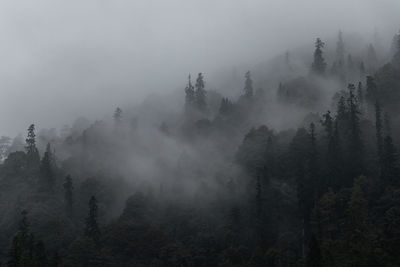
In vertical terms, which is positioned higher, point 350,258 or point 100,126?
point 100,126

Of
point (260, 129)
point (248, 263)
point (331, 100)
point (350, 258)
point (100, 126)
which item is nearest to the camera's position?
point (350, 258)

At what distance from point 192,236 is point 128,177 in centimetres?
3774

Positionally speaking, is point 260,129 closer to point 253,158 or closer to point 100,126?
point 253,158

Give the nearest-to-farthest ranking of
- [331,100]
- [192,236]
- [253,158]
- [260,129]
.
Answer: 1. [192,236]
2. [253,158]
3. [260,129]
4. [331,100]

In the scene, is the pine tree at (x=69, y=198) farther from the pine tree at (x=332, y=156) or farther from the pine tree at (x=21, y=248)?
the pine tree at (x=332, y=156)

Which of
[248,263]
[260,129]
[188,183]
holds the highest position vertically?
[260,129]

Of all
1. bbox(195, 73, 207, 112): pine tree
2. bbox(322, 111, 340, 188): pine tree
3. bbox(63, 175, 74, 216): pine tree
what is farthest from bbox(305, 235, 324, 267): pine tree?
bbox(195, 73, 207, 112): pine tree

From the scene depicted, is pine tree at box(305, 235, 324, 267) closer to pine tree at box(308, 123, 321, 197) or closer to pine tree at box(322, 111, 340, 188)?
pine tree at box(308, 123, 321, 197)

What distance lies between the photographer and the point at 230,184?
12512 centimetres

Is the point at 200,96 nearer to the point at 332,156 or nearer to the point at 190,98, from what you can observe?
the point at 190,98

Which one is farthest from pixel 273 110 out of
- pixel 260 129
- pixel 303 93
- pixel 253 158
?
pixel 253 158

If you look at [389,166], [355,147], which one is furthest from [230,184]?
[389,166]

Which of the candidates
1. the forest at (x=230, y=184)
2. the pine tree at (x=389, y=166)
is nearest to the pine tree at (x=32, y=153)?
the forest at (x=230, y=184)

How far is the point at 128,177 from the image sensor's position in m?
144
